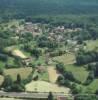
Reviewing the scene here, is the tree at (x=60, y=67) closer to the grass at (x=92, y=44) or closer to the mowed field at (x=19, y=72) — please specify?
the mowed field at (x=19, y=72)

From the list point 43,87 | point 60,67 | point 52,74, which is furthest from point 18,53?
point 43,87

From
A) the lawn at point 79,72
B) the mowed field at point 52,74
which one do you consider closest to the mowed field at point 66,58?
the lawn at point 79,72

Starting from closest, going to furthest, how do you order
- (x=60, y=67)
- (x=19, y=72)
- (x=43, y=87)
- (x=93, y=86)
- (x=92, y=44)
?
(x=43, y=87)
(x=93, y=86)
(x=19, y=72)
(x=60, y=67)
(x=92, y=44)

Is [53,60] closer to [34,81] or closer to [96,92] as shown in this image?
[34,81]

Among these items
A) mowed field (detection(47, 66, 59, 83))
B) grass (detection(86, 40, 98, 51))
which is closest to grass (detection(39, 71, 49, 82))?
mowed field (detection(47, 66, 59, 83))

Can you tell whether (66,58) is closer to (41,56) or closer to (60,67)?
(41,56)

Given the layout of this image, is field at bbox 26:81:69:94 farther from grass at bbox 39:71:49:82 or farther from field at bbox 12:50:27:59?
field at bbox 12:50:27:59
